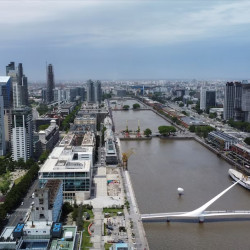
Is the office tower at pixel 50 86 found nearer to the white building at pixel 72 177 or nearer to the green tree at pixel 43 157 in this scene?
the green tree at pixel 43 157

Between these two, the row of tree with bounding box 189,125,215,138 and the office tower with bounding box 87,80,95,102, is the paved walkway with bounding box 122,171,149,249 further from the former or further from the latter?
the office tower with bounding box 87,80,95,102

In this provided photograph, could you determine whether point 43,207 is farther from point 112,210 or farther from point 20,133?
point 20,133

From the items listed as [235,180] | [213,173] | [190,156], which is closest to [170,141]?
[190,156]

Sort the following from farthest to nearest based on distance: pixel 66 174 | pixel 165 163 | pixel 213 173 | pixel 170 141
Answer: pixel 170 141 < pixel 165 163 < pixel 213 173 < pixel 66 174

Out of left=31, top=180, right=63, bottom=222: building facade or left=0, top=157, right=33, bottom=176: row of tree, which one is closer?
left=31, top=180, right=63, bottom=222: building facade

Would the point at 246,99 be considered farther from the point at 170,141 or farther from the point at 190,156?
the point at 190,156

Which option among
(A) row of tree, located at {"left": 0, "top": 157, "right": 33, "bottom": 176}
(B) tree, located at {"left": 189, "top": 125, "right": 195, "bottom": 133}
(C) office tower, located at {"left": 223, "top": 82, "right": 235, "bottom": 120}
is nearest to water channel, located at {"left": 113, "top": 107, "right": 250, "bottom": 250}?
(B) tree, located at {"left": 189, "top": 125, "right": 195, "bottom": 133}
